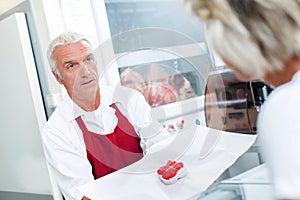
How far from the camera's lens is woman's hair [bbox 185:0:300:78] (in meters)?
0.54

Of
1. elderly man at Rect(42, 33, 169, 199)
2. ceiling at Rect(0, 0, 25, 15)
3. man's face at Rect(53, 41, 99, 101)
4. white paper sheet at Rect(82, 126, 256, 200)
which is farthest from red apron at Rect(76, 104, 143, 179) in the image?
ceiling at Rect(0, 0, 25, 15)

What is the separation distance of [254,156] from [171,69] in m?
0.54

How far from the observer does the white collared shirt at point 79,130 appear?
140cm

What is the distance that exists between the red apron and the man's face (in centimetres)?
12

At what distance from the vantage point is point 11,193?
2197mm

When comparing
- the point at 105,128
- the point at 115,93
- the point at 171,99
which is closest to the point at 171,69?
the point at 171,99

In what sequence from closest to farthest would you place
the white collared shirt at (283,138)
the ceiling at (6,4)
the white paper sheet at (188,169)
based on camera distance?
the white collared shirt at (283,138) → the white paper sheet at (188,169) → the ceiling at (6,4)

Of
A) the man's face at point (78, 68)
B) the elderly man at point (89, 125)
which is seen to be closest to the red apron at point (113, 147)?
the elderly man at point (89, 125)

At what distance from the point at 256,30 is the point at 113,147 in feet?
3.35

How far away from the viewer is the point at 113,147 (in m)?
Answer: 1.49

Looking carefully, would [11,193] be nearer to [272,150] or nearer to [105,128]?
[105,128]

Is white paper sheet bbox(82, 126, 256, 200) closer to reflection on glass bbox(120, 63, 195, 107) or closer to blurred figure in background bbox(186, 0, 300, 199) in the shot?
reflection on glass bbox(120, 63, 195, 107)

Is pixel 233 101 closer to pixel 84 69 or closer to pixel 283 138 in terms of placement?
pixel 84 69

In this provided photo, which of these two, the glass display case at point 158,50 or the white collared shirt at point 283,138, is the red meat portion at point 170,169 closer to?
the glass display case at point 158,50
